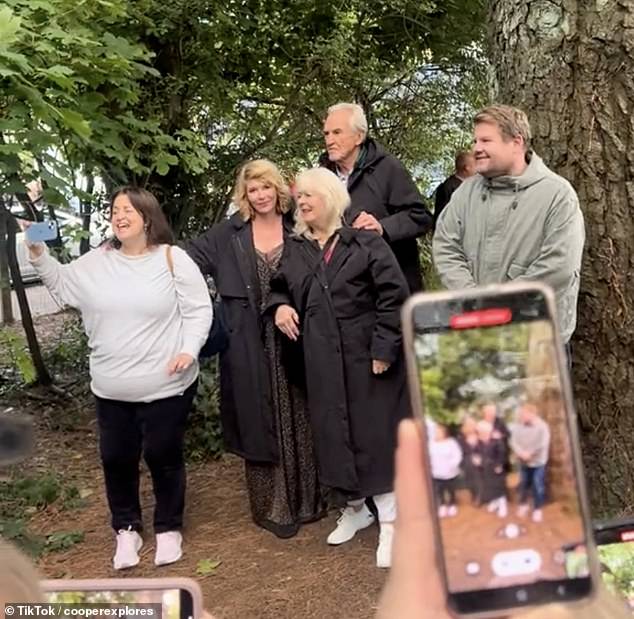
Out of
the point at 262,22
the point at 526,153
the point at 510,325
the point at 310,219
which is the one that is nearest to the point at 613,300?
the point at 526,153

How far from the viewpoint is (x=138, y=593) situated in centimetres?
137

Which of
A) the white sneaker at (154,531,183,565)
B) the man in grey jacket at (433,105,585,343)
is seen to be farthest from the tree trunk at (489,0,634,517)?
the white sneaker at (154,531,183,565)

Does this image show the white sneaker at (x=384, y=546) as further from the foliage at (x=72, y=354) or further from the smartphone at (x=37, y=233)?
the foliage at (x=72, y=354)

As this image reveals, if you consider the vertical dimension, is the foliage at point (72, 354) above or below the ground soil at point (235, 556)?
above

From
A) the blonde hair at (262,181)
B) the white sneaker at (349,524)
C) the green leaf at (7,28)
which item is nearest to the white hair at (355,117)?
the blonde hair at (262,181)

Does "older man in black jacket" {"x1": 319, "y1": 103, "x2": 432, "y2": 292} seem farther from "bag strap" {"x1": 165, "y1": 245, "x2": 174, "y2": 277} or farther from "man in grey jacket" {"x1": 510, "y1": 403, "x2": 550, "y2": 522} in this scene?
"man in grey jacket" {"x1": 510, "y1": 403, "x2": 550, "y2": 522}

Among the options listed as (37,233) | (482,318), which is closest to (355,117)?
(37,233)

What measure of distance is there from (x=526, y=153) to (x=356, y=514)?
6.44 ft

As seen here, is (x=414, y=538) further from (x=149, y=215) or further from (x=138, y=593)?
(x=149, y=215)

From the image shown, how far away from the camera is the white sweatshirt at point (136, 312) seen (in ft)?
12.5

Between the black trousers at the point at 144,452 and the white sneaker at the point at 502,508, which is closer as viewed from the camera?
the white sneaker at the point at 502,508

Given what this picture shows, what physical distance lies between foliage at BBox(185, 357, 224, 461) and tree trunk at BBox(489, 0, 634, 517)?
8.87ft

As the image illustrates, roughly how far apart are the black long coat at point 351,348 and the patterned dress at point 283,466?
22 centimetres

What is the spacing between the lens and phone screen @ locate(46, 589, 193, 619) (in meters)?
1.35
